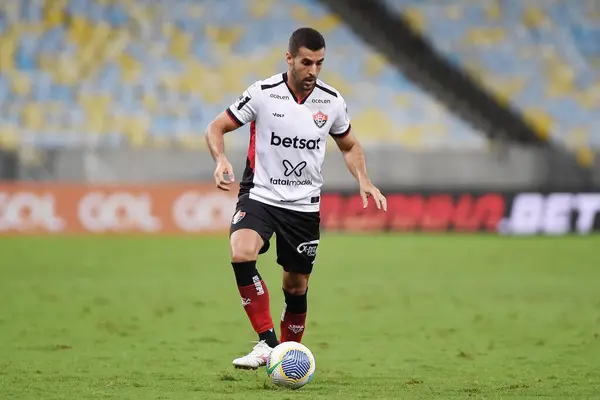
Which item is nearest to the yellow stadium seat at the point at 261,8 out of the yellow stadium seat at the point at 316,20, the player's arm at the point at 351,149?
the yellow stadium seat at the point at 316,20

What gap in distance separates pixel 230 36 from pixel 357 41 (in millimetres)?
3158

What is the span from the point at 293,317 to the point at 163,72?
19487 mm

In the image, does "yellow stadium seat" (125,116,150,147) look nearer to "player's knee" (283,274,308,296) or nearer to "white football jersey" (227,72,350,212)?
"player's knee" (283,274,308,296)

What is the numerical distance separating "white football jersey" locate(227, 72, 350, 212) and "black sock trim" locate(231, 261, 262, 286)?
18.3 inches

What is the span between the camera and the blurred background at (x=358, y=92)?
23516 millimetres

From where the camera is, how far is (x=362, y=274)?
15.4 metres

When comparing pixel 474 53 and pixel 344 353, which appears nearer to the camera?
pixel 344 353

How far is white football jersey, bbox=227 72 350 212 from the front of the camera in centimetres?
698

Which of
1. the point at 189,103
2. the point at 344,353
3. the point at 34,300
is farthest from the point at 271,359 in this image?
the point at 189,103

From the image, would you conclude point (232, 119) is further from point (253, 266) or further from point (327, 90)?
point (253, 266)

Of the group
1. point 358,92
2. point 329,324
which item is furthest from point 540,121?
point 329,324

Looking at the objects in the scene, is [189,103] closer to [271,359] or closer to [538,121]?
[538,121]

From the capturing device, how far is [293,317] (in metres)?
7.33

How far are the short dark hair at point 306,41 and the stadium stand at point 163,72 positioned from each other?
18.1m
